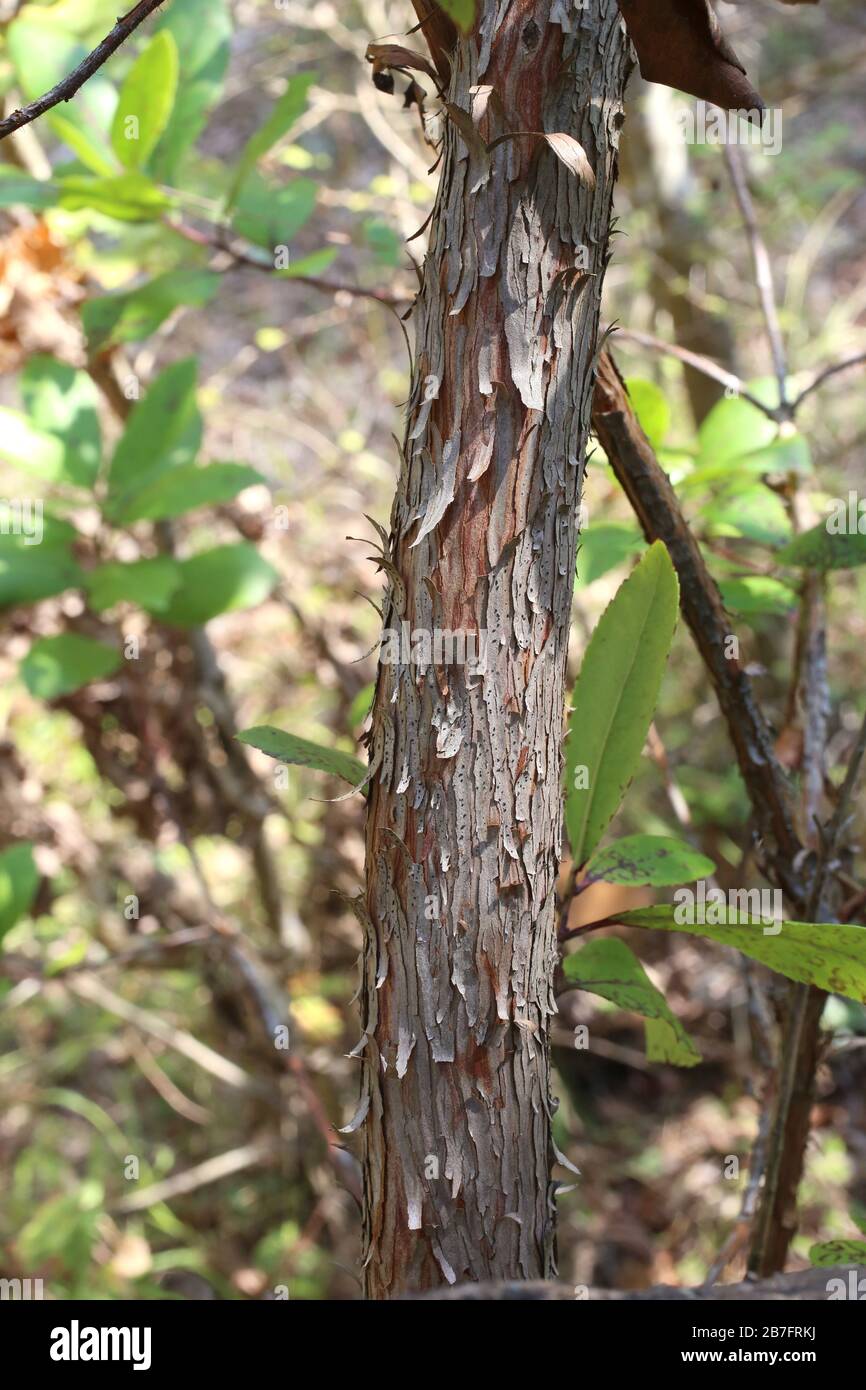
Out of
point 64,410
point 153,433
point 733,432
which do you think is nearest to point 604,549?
point 733,432

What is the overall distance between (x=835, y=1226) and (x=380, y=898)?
1.60 m

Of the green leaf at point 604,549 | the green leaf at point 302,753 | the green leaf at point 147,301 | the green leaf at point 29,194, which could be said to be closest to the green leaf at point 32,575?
the green leaf at point 147,301

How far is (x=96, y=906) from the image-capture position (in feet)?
5.50

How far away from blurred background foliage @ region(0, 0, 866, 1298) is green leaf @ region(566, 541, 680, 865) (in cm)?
16

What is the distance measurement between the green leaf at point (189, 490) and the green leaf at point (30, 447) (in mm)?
94

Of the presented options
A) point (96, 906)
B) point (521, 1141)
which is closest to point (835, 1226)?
point (96, 906)

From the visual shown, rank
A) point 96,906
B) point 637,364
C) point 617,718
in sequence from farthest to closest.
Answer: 1. point 637,364
2. point 96,906
3. point 617,718

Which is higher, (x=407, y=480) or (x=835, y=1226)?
(x=407, y=480)

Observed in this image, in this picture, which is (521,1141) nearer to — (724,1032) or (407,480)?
(407,480)

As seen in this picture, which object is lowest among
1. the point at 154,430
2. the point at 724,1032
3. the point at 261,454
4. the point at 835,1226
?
the point at 835,1226

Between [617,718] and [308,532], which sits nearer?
[617,718]

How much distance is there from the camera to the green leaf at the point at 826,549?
71cm

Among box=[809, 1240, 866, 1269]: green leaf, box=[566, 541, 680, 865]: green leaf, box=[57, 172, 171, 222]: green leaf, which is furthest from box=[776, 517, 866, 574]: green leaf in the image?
box=[57, 172, 171, 222]: green leaf

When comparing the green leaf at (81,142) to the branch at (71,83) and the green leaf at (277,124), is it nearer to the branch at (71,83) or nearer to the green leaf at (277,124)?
the green leaf at (277,124)
